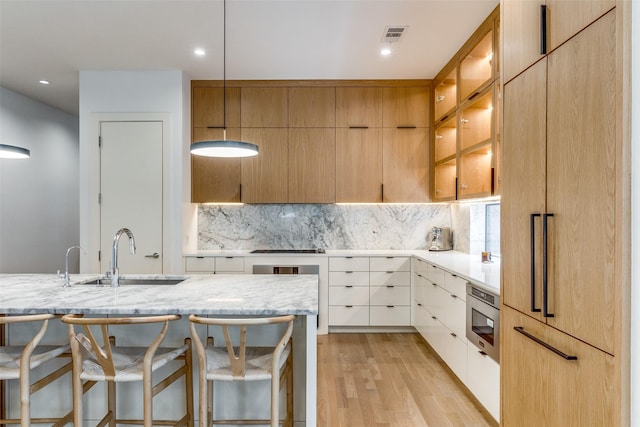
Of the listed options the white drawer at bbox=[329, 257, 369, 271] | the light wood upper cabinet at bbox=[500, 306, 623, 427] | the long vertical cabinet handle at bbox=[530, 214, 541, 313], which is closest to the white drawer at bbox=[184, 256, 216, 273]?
the white drawer at bbox=[329, 257, 369, 271]

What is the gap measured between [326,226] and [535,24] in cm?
345

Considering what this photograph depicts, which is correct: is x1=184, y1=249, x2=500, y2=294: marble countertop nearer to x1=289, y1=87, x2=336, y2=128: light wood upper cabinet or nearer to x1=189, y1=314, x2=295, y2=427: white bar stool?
x1=189, y1=314, x2=295, y2=427: white bar stool

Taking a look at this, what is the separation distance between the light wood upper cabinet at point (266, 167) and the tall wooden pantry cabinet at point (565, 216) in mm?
2910

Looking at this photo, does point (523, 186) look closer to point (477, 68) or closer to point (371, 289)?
point (477, 68)

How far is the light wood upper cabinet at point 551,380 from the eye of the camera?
1.30m

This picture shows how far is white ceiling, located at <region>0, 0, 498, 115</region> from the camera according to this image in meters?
2.93

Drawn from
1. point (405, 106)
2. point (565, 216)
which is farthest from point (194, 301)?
point (405, 106)

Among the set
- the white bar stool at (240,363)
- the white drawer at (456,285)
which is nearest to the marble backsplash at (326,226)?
the white drawer at (456,285)

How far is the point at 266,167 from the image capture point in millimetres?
4516

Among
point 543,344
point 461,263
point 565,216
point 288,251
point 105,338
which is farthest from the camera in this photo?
point 288,251

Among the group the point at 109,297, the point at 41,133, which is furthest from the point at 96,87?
the point at 109,297

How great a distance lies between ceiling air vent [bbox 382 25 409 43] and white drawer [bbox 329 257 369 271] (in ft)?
7.06

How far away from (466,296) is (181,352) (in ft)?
6.16

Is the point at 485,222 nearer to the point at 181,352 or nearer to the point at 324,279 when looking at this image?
the point at 324,279
